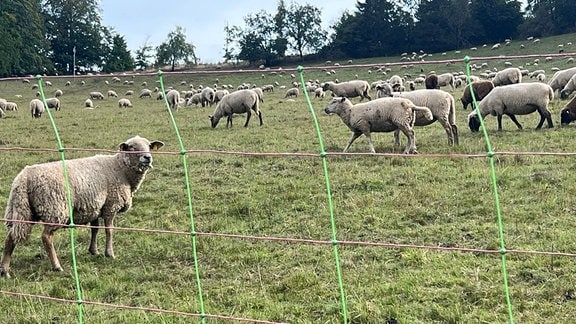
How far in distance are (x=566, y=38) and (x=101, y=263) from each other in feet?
188

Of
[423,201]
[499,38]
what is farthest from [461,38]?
[423,201]

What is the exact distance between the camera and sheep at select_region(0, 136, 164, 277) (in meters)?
6.04

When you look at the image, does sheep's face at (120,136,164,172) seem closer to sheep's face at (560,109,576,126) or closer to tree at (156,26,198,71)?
sheep's face at (560,109,576,126)

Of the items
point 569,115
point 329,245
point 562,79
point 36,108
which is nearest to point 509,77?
point 562,79

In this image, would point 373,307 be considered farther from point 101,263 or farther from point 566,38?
point 566,38

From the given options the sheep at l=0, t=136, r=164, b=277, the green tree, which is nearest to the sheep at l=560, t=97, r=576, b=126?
the sheep at l=0, t=136, r=164, b=277

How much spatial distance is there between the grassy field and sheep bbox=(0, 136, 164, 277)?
0.43m

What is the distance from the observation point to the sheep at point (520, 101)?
13.8 m

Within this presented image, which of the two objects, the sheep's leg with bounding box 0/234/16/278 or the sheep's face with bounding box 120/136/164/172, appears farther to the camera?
the sheep's face with bounding box 120/136/164/172

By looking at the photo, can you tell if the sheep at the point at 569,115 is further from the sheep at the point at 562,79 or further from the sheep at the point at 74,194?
the sheep at the point at 74,194

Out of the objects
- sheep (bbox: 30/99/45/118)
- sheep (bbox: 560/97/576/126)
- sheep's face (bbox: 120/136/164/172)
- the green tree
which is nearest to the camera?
sheep's face (bbox: 120/136/164/172)

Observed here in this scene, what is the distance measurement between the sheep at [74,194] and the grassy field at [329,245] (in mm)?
431

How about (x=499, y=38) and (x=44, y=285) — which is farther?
(x=499, y=38)

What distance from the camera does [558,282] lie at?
5023 mm
